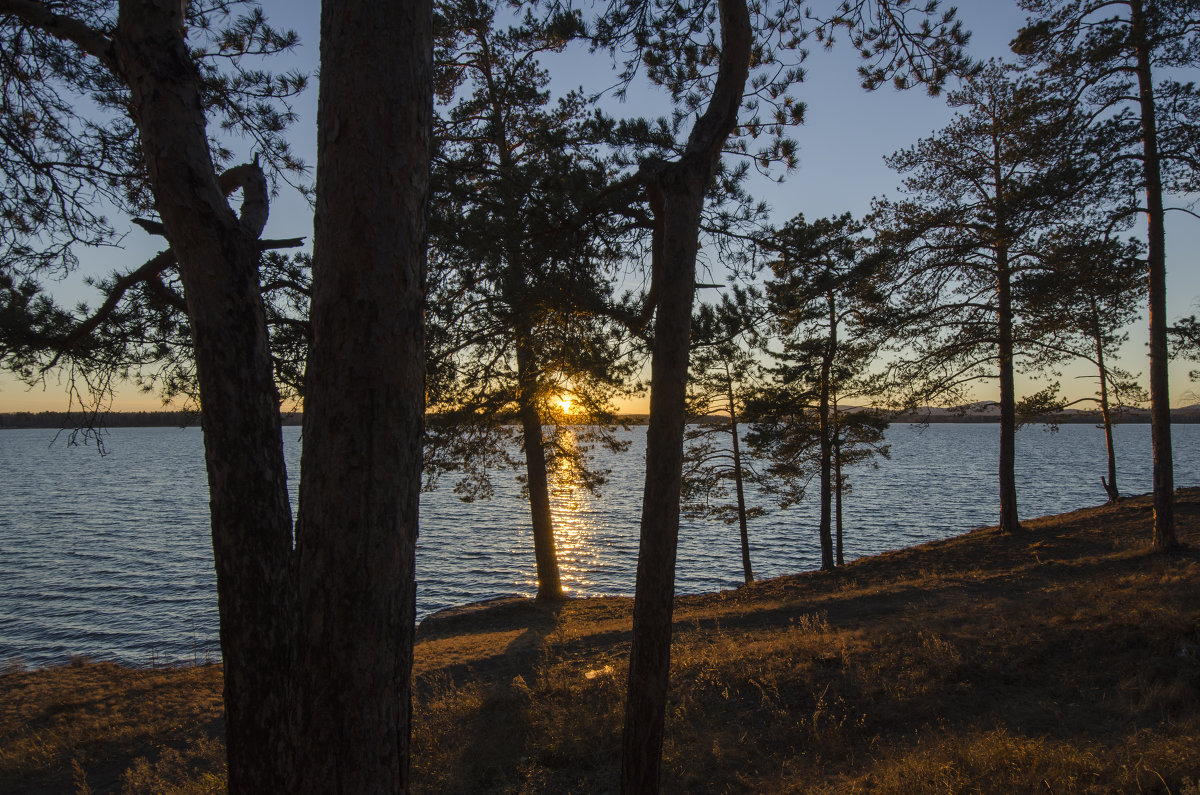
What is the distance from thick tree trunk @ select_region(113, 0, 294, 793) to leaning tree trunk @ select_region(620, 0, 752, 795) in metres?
2.25

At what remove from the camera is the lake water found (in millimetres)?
18141

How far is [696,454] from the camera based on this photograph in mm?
21594

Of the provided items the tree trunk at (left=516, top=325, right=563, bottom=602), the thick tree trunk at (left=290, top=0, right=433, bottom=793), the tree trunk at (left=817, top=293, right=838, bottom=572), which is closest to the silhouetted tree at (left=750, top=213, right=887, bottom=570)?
the tree trunk at (left=817, top=293, right=838, bottom=572)

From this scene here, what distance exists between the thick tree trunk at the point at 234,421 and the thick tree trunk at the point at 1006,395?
1625 cm

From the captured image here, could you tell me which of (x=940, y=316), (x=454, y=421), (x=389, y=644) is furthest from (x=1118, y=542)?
(x=389, y=644)

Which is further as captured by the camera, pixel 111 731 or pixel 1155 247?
pixel 1155 247

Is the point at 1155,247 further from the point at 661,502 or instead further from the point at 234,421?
the point at 234,421

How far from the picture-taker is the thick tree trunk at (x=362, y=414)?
2494 millimetres

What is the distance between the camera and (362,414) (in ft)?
8.30

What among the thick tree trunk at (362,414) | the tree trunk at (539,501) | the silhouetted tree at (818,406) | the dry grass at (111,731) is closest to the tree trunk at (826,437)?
the silhouetted tree at (818,406)

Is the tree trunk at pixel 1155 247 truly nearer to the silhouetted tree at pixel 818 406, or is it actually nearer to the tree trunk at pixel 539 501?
the silhouetted tree at pixel 818 406

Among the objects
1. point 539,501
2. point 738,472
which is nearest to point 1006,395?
point 738,472

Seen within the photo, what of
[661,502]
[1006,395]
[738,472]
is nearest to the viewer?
[661,502]

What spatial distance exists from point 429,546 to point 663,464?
2581cm
